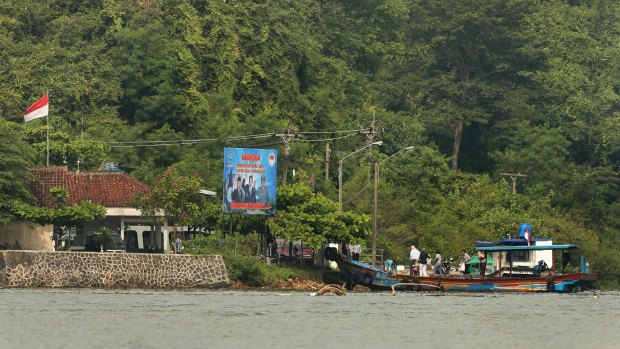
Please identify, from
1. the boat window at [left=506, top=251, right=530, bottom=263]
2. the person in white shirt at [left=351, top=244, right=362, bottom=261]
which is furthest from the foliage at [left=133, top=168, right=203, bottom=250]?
the boat window at [left=506, top=251, right=530, bottom=263]

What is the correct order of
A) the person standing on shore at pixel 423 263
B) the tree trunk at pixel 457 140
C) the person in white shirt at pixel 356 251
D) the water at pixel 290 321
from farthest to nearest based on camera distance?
1. the tree trunk at pixel 457 140
2. the person in white shirt at pixel 356 251
3. the person standing on shore at pixel 423 263
4. the water at pixel 290 321

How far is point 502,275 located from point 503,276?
0.06 m

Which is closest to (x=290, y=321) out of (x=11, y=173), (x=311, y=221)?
(x=11, y=173)

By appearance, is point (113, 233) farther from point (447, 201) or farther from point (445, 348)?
point (445, 348)

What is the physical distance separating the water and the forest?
1521 cm

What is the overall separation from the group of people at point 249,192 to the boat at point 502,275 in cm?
451

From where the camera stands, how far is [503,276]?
232 feet

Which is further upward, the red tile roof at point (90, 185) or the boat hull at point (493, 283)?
the red tile roof at point (90, 185)

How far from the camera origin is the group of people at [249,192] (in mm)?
71125

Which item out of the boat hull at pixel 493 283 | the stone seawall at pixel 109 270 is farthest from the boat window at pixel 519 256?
the stone seawall at pixel 109 270

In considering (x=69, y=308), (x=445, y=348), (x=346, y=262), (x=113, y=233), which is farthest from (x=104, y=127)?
(x=445, y=348)

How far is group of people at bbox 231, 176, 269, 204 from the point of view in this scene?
71.1 meters

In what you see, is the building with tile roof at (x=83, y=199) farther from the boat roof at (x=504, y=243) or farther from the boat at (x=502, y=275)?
the boat roof at (x=504, y=243)

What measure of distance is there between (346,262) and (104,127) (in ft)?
80.7
